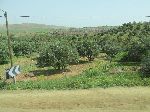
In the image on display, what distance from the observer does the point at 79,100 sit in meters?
19.2

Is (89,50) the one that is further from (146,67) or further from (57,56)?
(146,67)

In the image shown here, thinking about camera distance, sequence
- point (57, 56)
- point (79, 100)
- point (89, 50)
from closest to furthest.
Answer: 1. point (79, 100)
2. point (57, 56)
3. point (89, 50)

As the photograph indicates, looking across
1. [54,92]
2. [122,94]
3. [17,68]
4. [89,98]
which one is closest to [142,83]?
[122,94]

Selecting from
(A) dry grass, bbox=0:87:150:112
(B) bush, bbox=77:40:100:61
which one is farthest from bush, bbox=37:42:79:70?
(A) dry grass, bbox=0:87:150:112

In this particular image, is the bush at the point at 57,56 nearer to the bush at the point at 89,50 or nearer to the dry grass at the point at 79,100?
the bush at the point at 89,50

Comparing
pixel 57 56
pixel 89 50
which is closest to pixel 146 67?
pixel 57 56

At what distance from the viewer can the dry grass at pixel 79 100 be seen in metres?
17.6

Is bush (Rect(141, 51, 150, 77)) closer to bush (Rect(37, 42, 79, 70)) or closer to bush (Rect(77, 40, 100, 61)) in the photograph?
bush (Rect(37, 42, 79, 70))

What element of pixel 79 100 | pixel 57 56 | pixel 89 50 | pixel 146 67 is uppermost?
pixel 146 67

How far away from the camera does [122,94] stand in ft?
65.7

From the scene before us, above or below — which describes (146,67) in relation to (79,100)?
above

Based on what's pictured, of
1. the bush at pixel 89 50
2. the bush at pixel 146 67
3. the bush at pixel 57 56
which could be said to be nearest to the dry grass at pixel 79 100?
the bush at pixel 146 67

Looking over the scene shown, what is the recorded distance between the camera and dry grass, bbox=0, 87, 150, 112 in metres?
17.6

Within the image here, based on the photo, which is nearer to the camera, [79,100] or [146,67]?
[79,100]
